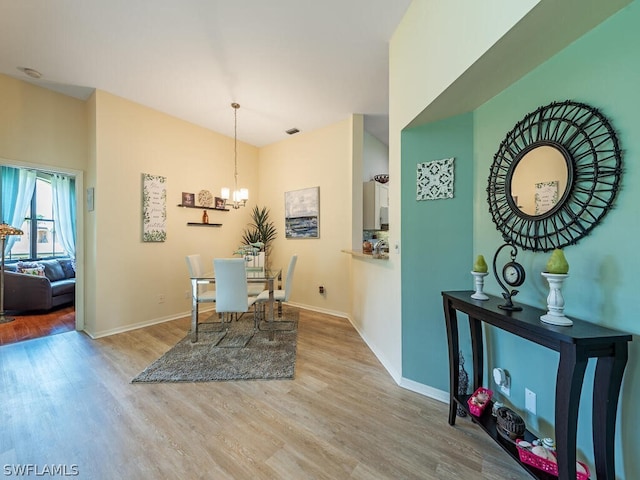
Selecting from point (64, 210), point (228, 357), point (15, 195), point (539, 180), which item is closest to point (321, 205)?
point (228, 357)

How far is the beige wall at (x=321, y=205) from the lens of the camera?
393 centimetres

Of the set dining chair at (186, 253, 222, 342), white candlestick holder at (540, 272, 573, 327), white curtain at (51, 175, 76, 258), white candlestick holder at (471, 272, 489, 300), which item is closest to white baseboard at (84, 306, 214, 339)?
dining chair at (186, 253, 222, 342)

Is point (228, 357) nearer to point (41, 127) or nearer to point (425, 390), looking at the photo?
point (425, 390)

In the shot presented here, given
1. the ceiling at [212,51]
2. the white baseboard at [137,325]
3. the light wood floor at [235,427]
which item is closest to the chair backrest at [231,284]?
the light wood floor at [235,427]

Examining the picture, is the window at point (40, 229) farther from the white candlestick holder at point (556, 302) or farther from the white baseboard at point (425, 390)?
the white candlestick holder at point (556, 302)

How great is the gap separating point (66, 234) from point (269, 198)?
467 cm

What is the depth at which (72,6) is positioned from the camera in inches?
77.4

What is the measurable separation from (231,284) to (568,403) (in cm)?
Result: 261

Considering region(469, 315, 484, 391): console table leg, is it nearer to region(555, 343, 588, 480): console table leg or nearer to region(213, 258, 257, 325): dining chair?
region(555, 343, 588, 480): console table leg

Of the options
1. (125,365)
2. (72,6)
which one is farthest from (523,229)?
→ (72,6)

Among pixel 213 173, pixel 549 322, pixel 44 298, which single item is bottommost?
pixel 44 298

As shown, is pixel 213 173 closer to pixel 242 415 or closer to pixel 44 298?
pixel 44 298

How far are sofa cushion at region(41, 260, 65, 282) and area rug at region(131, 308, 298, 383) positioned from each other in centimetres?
363

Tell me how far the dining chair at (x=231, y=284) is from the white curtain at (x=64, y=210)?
5.02 meters
